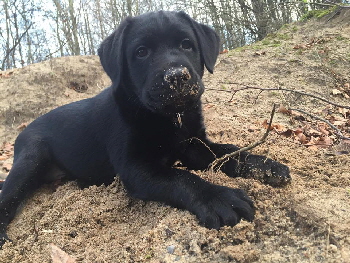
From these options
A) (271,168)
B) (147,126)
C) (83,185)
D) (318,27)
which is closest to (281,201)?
(271,168)

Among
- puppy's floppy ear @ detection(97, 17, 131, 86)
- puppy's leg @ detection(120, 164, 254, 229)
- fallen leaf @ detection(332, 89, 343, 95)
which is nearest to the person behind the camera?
puppy's leg @ detection(120, 164, 254, 229)

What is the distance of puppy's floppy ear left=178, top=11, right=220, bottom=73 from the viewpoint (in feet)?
10.5

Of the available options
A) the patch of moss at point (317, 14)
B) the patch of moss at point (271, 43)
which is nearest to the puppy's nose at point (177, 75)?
the patch of moss at point (271, 43)

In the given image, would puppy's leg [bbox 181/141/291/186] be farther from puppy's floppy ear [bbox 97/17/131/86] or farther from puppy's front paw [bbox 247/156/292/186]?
puppy's floppy ear [bbox 97/17/131/86]

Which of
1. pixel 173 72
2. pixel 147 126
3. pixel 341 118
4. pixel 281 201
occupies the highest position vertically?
pixel 173 72

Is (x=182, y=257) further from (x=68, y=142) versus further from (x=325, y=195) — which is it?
(x=68, y=142)

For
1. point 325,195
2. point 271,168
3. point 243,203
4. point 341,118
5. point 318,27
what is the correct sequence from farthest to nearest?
point 318,27
point 341,118
point 271,168
point 325,195
point 243,203

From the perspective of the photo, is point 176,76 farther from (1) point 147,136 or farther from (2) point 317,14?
(2) point 317,14

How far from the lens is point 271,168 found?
2461 mm

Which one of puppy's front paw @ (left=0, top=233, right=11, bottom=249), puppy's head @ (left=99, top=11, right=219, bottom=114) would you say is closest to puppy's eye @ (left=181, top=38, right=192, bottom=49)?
puppy's head @ (left=99, top=11, right=219, bottom=114)

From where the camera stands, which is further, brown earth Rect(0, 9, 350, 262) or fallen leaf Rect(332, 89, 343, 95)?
fallen leaf Rect(332, 89, 343, 95)

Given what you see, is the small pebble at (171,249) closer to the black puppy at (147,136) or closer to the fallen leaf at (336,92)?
the black puppy at (147,136)

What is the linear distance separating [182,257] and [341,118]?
4.33 metres

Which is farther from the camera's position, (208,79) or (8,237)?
(208,79)
